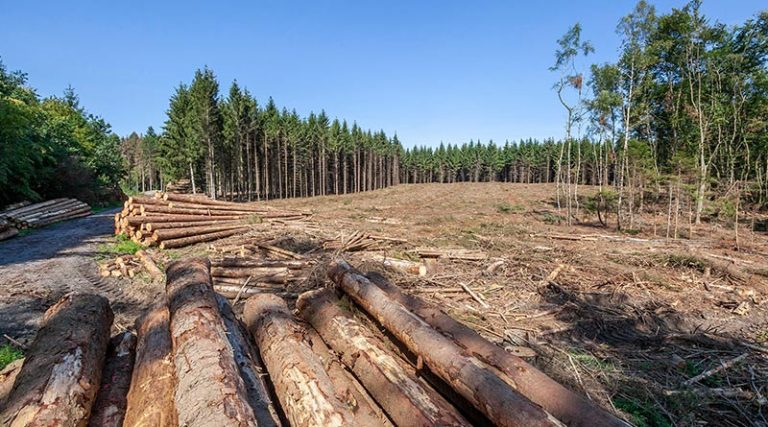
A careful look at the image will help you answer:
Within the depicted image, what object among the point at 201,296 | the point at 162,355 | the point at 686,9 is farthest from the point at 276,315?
the point at 686,9

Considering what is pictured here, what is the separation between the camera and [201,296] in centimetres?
380

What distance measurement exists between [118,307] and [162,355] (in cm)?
391

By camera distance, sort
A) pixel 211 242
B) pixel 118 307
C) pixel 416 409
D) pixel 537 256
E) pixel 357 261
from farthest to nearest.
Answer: pixel 211 242 → pixel 537 256 → pixel 357 261 → pixel 118 307 → pixel 416 409

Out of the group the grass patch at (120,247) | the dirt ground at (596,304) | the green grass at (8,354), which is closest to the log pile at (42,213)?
the dirt ground at (596,304)

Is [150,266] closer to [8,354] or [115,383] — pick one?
[8,354]

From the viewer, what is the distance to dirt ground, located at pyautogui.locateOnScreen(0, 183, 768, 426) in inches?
156

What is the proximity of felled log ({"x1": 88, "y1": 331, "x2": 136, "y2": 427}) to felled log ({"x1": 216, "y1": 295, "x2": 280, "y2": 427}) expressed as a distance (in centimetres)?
95

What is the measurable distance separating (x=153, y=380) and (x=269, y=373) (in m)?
0.97

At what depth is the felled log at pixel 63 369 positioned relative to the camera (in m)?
2.31

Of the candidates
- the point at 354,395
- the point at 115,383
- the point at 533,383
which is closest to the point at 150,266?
the point at 115,383

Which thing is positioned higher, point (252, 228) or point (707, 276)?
point (252, 228)

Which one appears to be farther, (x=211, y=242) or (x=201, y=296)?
(x=211, y=242)

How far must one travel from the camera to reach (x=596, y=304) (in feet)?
22.2

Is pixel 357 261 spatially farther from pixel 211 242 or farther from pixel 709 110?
pixel 709 110
